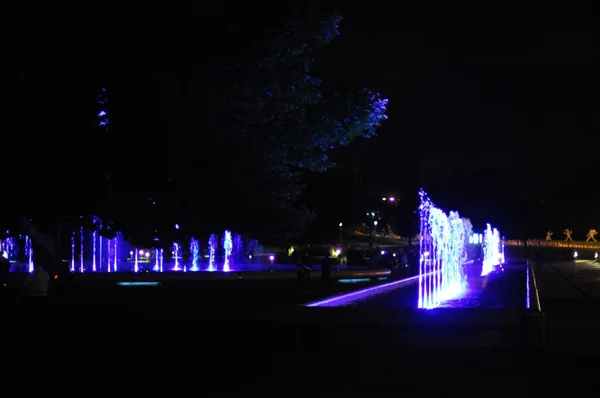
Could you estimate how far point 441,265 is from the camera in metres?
55.8

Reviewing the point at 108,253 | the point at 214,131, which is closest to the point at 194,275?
the point at 108,253

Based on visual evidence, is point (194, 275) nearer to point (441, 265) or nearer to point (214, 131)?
point (441, 265)

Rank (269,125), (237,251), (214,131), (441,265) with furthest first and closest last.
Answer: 1. (237,251)
2. (441,265)
3. (269,125)
4. (214,131)

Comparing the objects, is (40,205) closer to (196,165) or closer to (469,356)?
(196,165)

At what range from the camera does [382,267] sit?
5212 centimetres

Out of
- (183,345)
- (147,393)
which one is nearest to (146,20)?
(183,345)

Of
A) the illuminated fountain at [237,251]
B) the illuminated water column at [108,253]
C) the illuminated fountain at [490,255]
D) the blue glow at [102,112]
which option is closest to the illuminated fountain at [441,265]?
the illuminated fountain at [490,255]

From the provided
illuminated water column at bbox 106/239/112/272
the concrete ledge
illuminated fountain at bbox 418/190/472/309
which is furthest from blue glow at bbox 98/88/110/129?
illuminated water column at bbox 106/239/112/272

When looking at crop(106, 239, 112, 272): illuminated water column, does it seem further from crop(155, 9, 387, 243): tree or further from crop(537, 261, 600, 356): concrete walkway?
crop(155, 9, 387, 243): tree

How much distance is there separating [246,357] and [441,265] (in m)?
43.4

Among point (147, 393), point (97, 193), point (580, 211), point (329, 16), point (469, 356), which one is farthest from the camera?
point (580, 211)

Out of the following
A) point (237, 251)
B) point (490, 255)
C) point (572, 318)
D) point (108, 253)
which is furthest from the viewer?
point (490, 255)

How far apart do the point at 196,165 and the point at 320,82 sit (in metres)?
3.64

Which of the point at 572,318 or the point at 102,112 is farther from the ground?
the point at 102,112
